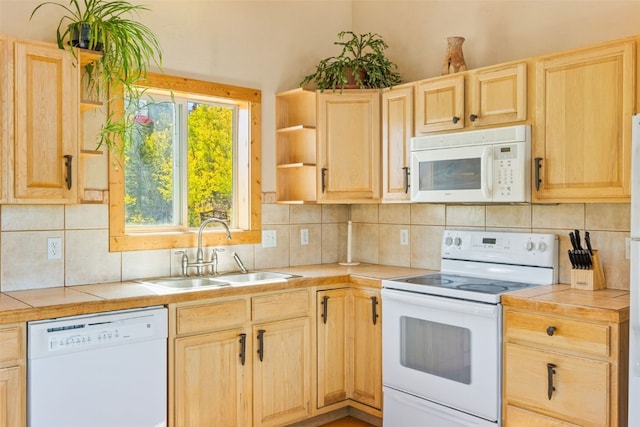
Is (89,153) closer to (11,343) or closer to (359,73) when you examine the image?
(11,343)

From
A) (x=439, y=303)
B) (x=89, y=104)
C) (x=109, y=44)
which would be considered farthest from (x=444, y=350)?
(x=109, y=44)

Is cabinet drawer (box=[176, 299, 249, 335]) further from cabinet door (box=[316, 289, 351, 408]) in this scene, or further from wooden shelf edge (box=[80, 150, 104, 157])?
wooden shelf edge (box=[80, 150, 104, 157])

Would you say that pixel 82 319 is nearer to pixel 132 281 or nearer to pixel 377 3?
pixel 132 281

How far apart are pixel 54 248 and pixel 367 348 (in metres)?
1.83

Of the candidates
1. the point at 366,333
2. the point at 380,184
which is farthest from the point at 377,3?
the point at 366,333

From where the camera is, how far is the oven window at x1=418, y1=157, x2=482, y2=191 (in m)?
3.09

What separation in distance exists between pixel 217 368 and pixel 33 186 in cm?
124

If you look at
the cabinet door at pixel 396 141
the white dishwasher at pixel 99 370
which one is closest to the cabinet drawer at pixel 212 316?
the white dishwasher at pixel 99 370

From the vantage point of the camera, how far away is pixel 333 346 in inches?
137

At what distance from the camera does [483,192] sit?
3.03 metres

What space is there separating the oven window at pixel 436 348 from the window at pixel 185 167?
124 cm

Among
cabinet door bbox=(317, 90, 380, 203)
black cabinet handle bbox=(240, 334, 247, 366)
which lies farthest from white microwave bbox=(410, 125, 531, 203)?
black cabinet handle bbox=(240, 334, 247, 366)

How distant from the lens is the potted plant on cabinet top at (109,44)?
281 cm

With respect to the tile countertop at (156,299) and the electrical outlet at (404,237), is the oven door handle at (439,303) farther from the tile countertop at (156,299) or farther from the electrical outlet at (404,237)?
the electrical outlet at (404,237)
